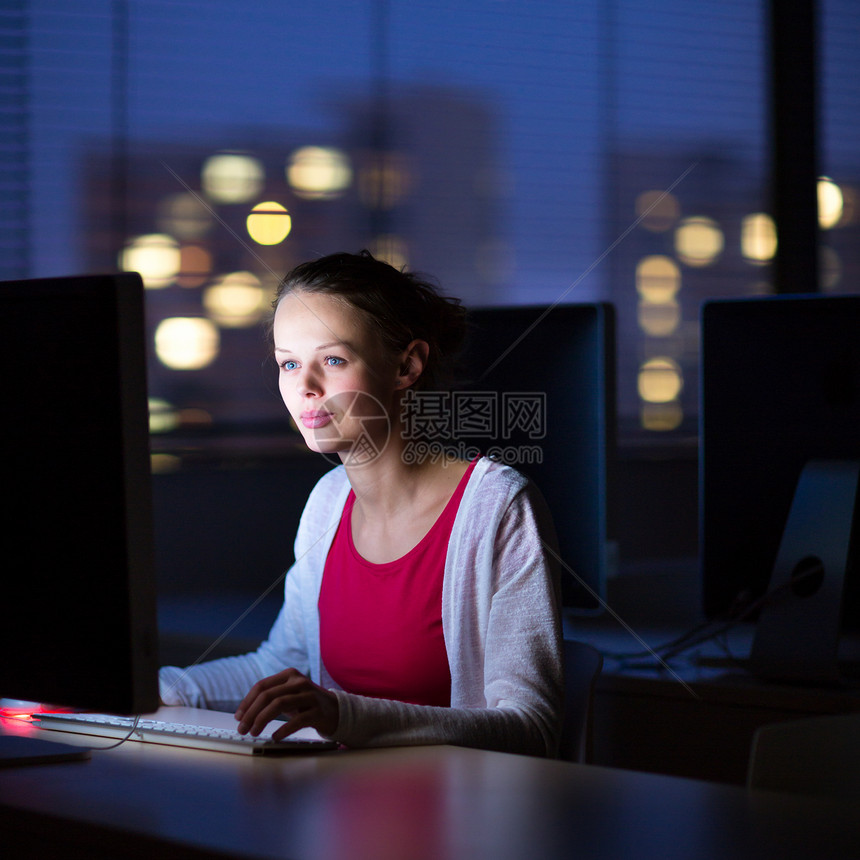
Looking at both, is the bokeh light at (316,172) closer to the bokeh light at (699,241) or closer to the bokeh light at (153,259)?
the bokeh light at (153,259)

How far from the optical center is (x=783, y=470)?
5.47 ft

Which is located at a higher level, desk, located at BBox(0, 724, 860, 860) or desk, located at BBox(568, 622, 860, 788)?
desk, located at BBox(0, 724, 860, 860)

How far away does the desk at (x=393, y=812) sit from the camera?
74 cm

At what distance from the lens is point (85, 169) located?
2549 millimetres

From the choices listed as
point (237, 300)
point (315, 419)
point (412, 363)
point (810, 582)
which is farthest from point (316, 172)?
point (810, 582)

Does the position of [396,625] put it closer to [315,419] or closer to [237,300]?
[315,419]

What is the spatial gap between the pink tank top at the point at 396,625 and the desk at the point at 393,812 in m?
0.38

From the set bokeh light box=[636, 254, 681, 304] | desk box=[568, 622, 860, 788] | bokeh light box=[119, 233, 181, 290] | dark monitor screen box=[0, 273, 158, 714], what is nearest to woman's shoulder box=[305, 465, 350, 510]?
desk box=[568, 622, 860, 788]

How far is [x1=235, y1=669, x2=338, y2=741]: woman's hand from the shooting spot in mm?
1002

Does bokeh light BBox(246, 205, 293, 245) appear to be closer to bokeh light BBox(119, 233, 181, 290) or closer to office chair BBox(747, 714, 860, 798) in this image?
bokeh light BBox(119, 233, 181, 290)

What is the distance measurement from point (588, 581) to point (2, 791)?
102cm

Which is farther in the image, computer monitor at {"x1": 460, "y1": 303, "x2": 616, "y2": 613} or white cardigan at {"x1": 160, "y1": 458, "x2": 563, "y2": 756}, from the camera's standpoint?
computer monitor at {"x1": 460, "y1": 303, "x2": 616, "y2": 613}

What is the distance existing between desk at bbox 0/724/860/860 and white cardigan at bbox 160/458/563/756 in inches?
3.0

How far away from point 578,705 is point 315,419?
555 mm
